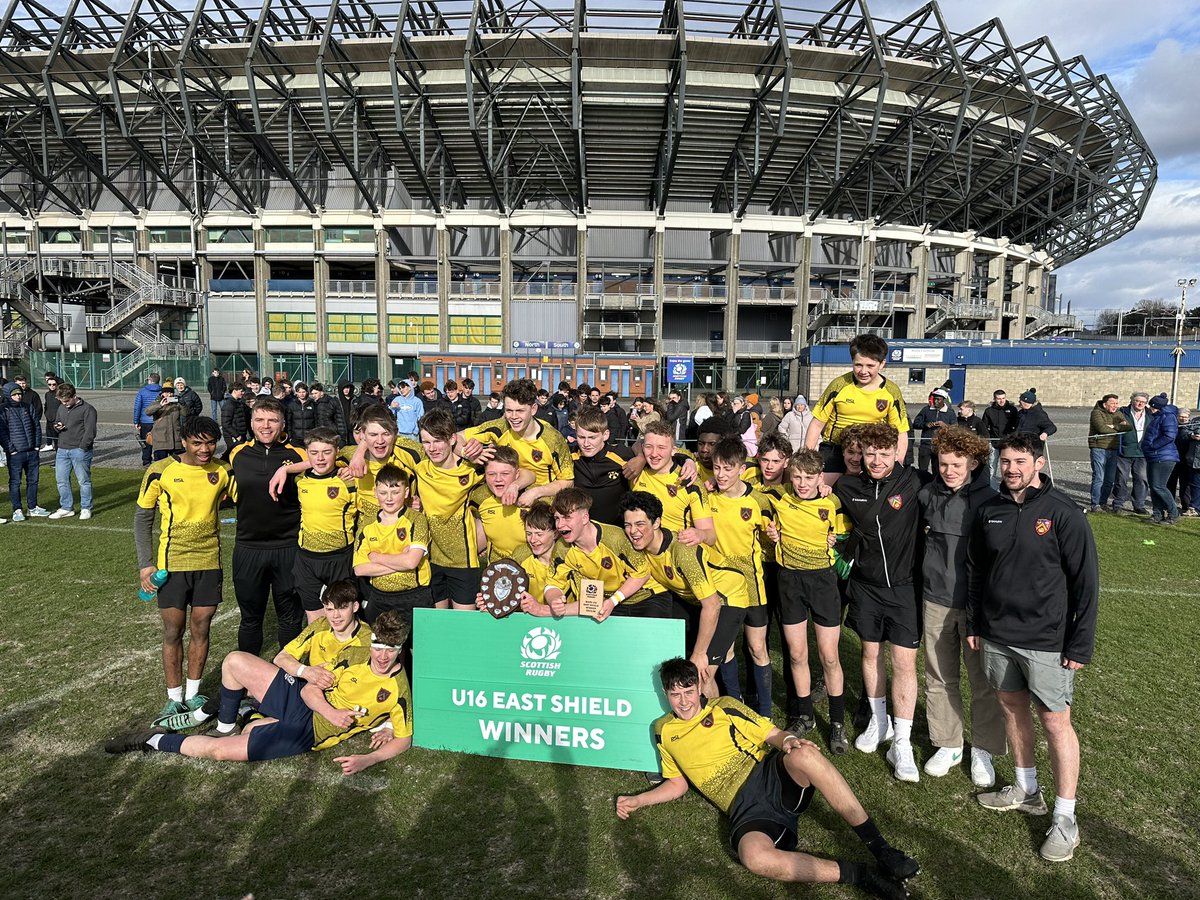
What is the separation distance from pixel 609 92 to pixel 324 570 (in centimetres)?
3350

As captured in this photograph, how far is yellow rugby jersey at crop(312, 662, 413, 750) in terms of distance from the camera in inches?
155

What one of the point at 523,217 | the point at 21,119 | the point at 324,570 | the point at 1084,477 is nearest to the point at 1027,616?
the point at 324,570

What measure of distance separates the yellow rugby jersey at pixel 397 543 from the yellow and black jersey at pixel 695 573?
1582mm

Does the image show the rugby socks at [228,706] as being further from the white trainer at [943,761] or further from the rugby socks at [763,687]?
the white trainer at [943,761]

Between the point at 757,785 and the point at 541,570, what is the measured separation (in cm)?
175

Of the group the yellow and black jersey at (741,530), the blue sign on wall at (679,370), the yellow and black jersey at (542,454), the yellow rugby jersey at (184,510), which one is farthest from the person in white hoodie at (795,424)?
the blue sign on wall at (679,370)

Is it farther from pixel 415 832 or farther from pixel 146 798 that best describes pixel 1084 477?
pixel 146 798

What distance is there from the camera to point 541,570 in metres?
4.12

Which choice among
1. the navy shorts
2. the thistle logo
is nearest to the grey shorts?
the thistle logo

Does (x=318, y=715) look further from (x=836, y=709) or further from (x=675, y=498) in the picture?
(x=836, y=709)

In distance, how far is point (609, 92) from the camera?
32.1 meters

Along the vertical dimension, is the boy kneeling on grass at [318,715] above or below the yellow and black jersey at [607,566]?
below

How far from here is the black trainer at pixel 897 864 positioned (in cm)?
287

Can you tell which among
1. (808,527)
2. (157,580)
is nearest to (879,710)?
(808,527)
